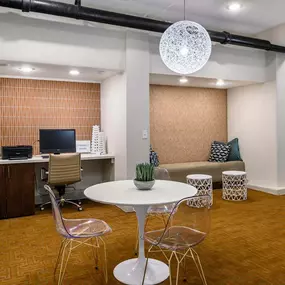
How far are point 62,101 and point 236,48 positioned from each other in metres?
3.45

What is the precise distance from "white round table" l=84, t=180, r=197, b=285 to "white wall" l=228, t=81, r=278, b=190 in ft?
12.6

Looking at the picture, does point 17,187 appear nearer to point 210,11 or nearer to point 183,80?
point 183,80

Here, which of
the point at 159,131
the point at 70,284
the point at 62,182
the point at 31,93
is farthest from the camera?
the point at 159,131

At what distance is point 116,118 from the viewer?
5082 millimetres

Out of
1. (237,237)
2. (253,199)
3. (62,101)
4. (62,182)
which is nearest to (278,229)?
(237,237)

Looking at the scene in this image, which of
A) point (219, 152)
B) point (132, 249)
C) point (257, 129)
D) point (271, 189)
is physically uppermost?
point (257, 129)

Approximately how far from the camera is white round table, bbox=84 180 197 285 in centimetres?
236

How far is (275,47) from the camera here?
5480mm

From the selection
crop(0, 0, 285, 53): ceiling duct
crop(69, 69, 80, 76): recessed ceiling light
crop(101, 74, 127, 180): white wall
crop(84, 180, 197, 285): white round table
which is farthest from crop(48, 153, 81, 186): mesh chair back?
crop(0, 0, 285, 53): ceiling duct

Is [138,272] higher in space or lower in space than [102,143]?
lower

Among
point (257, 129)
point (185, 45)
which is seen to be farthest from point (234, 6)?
point (257, 129)

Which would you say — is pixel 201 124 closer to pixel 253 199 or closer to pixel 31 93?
pixel 253 199

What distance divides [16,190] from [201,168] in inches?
138

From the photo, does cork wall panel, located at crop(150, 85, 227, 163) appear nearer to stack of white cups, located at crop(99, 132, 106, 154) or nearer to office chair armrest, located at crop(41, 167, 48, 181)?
stack of white cups, located at crop(99, 132, 106, 154)
